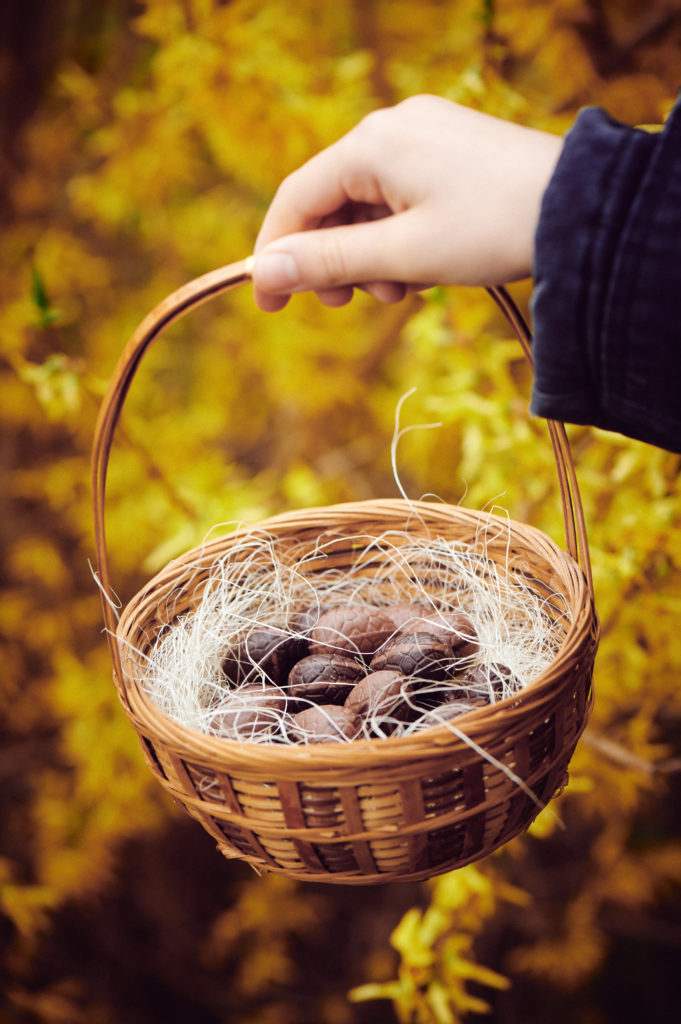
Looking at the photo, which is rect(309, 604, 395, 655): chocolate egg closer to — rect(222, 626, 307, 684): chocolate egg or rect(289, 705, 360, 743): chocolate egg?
rect(222, 626, 307, 684): chocolate egg

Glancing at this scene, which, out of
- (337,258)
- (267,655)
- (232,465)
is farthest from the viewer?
(232,465)

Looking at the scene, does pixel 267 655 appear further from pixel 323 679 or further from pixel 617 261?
pixel 617 261

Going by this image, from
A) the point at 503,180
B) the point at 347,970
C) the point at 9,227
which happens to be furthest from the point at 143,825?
the point at 503,180

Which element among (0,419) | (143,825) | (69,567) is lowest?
(143,825)

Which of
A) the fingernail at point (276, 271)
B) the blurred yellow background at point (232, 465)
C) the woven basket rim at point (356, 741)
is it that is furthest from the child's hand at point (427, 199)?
the blurred yellow background at point (232, 465)

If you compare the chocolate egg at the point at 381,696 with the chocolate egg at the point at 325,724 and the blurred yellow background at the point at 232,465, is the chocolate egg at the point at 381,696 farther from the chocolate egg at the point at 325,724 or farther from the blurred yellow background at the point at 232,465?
the blurred yellow background at the point at 232,465

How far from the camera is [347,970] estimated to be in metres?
2.34

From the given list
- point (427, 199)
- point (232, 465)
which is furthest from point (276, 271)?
point (232, 465)

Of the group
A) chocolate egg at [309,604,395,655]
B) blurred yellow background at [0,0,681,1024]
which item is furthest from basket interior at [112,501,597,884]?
blurred yellow background at [0,0,681,1024]

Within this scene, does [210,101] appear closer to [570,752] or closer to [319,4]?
[319,4]

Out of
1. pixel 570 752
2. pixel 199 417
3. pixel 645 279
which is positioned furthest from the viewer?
pixel 199 417

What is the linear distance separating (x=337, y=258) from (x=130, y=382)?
0.28 metres

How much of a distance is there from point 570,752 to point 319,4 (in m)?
2.19

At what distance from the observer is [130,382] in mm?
838
